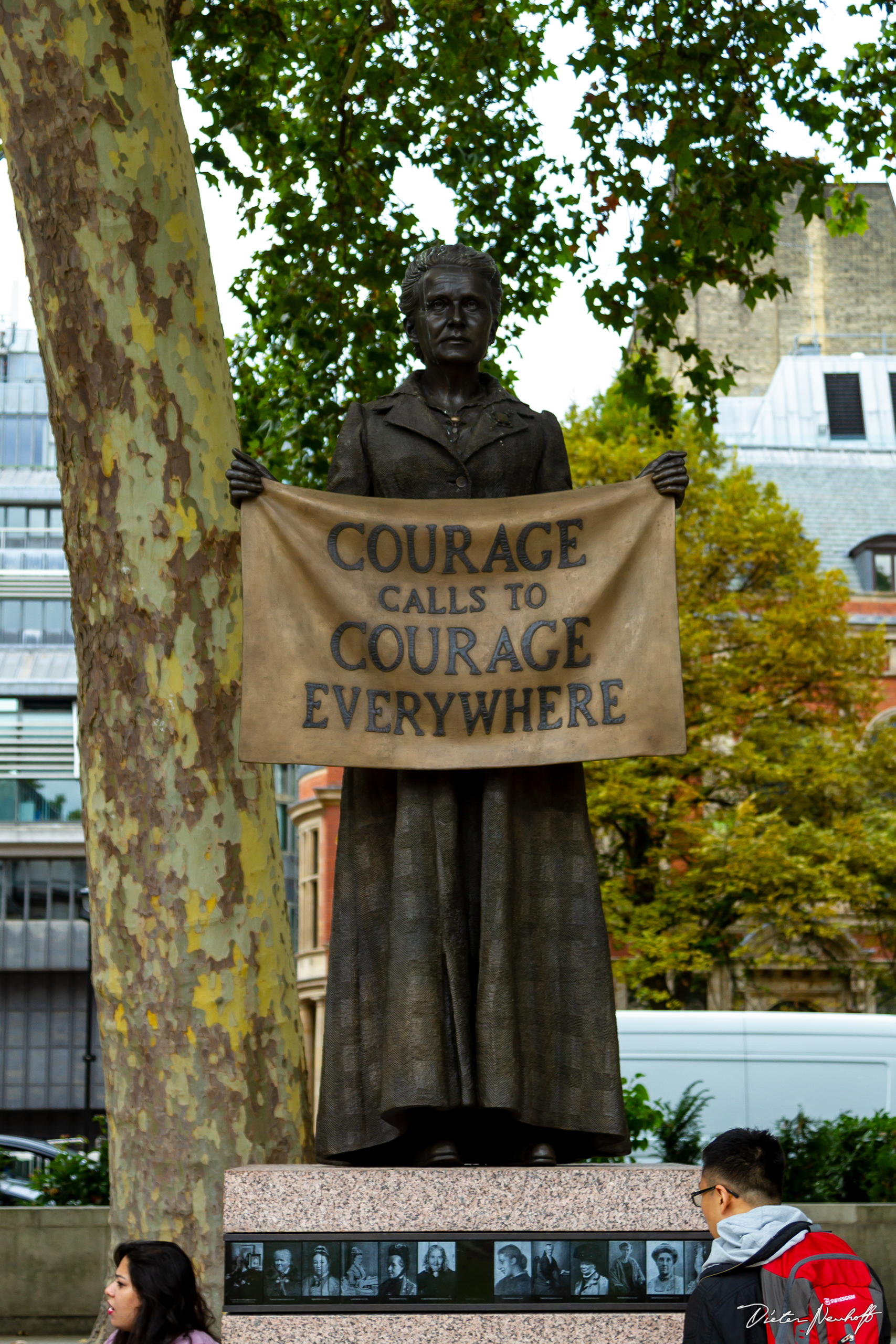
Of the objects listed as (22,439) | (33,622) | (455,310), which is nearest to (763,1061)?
(455,310)

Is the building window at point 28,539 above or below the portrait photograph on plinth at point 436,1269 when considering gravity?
above

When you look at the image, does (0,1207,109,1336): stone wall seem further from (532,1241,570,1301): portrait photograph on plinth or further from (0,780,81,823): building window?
(0,780,81,823): building window

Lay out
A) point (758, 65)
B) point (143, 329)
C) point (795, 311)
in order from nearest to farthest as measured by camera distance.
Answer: point (143, 329)
point (758, 65)
point (795, 311)

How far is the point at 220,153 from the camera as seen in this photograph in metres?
12.3

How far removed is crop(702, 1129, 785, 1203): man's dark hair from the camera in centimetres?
298

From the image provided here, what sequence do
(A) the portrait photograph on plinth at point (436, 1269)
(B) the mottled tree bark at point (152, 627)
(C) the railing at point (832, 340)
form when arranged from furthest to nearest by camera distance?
(C) the railing at point (832, 340) < (B) the mottled tree bark at point (152, 627) < (A) the portrait photograph on plinth at point (436, 1269)

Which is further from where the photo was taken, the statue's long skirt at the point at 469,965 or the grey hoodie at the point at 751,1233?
the statue's long skirt at the point at 469,965

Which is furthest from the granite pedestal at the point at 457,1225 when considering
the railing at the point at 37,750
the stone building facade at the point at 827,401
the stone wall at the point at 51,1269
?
the railing at the point at 37,750

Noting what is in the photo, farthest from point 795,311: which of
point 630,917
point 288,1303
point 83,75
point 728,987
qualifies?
point 288,1303

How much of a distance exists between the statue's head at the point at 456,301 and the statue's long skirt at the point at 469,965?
1.13m

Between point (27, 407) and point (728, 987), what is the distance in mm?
28800

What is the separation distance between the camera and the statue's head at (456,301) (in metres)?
4.43

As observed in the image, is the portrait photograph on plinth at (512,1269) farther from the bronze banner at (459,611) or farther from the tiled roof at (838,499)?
the tiled roof at (838,499)

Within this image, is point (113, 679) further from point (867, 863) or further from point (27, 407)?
point (27, 407)
